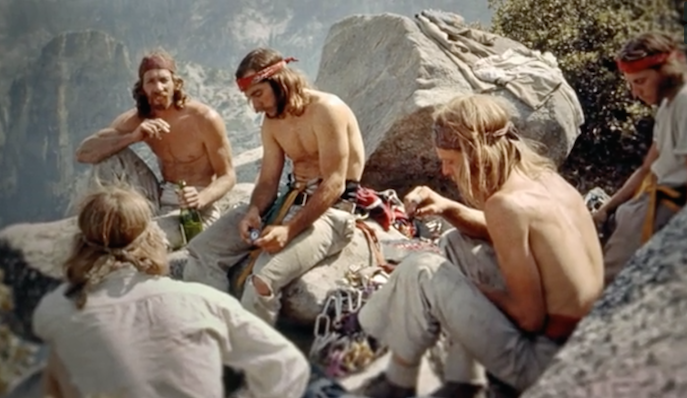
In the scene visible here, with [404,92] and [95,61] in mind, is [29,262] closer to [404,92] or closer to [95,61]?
[95,61]

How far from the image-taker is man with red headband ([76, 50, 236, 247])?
3.97 metres

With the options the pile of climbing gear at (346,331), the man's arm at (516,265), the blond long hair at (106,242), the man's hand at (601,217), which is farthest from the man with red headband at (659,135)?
the blond long hair at (106,242)

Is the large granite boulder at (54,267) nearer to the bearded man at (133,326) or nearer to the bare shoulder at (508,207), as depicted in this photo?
the bearded man at (133,326)

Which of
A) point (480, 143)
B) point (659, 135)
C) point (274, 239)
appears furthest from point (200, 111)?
point (659, 135)

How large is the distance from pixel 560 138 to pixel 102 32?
76.6 inches

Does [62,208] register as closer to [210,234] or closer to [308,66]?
[210,234]

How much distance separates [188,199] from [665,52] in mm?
1751

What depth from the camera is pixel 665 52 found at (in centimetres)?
309

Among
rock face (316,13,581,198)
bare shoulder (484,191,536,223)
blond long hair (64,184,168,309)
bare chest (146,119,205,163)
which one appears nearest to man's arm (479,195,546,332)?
bare shoulder (484,191,536,223)

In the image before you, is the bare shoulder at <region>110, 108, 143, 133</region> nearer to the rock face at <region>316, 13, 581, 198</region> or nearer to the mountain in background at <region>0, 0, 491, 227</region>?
the mountain in background at <region>0, 0, 491, 227</region>

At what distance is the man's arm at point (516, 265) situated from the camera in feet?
9.63

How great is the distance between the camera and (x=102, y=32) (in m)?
4.01

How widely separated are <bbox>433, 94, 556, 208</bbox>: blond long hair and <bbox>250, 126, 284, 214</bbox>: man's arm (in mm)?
944

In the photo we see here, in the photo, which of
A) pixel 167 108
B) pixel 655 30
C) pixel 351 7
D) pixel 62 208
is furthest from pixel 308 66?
pixel 655 30
